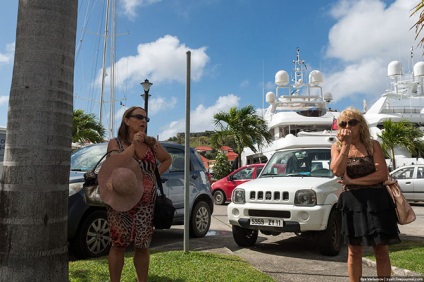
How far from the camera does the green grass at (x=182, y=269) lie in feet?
13.5

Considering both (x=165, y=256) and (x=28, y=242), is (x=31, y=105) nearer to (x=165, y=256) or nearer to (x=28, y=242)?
(x=28, y=242)

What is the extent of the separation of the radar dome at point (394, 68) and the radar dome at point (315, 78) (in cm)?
850

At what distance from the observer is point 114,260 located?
3.27 meters

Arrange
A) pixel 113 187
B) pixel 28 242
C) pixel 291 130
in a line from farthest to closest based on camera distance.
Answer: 1. pixel 291 130
2. pixel 113 187
3. pixel 28 242

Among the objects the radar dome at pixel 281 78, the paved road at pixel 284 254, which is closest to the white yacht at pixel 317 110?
the radar dome at pixel 281 78

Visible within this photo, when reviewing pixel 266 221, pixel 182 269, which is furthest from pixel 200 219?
pixel 182 269

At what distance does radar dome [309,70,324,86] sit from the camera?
46531 mm

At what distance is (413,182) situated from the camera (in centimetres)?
1547

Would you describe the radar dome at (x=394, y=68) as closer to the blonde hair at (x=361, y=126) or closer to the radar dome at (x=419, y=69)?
Result: the radar dome at (x=419, y=69)

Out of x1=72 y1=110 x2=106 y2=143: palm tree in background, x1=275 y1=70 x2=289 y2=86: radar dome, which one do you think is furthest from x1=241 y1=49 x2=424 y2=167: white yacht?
x1=72 y1=110 x2=106 y2=143: palm tree in background

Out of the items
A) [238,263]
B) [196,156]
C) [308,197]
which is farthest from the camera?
[196,156]

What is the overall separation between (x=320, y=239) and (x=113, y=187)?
394cm

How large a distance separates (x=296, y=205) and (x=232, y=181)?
1002 cm

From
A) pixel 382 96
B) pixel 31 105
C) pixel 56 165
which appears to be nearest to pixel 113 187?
pixel 56 165
